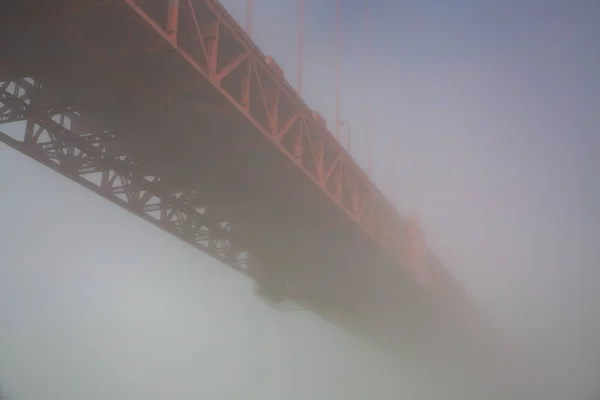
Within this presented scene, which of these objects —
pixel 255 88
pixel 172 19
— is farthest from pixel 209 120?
pixel 172 19

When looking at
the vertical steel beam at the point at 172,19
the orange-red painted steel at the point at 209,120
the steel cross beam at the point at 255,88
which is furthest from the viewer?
the steel cross beam at the point at 255,88

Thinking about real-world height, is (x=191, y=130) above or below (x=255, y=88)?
below

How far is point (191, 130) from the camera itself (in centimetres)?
1326

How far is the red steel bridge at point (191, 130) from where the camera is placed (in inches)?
410

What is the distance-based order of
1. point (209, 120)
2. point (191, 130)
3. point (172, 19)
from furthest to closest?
point (191, 130) < point (209, 120) < point (172, 19)

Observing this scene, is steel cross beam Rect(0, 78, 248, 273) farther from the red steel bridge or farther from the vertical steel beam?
the vertical steel beam

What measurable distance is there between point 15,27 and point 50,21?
79 centimetres

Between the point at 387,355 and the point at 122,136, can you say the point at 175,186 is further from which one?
the point at 387,355

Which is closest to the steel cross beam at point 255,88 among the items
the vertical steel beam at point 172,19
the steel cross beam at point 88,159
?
the vertical steel beam at point 172,19

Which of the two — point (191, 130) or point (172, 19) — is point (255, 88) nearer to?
point (191, 130)

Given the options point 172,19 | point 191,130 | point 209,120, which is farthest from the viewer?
point 191,130

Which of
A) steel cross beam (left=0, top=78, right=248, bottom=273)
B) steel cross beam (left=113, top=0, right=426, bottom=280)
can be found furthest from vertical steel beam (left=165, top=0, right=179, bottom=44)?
steel cross beam (left=0, top=78, right=248, bottom=273)

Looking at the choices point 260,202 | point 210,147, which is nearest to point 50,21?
point 210,147

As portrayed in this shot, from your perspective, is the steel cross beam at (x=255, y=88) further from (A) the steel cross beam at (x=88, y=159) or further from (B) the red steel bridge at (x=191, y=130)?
(A) the steel cross beam at (x=88, y=159)
